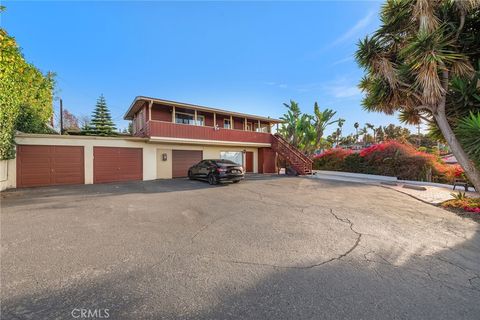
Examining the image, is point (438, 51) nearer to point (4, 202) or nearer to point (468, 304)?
point (468, 304)

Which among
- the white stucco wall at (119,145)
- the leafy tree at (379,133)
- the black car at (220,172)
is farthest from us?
the leafy tree at (379,133)

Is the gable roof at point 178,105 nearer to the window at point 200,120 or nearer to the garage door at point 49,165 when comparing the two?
the window at point 200,120

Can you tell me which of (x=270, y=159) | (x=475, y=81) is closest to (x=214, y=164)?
(x=270, y=159)

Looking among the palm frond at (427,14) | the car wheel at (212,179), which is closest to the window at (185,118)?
the car wheel at (212,179)

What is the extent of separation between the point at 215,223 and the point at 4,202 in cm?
754

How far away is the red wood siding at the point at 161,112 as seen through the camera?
14.6 m

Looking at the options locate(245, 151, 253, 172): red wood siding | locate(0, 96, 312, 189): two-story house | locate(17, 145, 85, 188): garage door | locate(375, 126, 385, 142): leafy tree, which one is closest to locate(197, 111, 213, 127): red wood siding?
locate(0, 96, 312, 189): two-story house

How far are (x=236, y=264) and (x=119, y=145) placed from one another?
40.2ft

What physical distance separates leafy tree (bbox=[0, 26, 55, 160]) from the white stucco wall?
825 millimetres

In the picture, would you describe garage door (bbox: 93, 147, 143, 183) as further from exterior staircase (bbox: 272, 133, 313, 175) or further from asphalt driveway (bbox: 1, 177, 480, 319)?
exterior staircase (bbox: 272, 133, 313, 175)

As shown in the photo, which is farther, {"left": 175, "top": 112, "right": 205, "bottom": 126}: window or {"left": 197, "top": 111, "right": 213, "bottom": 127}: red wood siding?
{"left": 197, "top": 111, "right": 213, "bottom": 127}: red wood siding

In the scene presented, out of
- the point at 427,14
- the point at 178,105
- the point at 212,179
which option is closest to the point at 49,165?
the point at 178,105

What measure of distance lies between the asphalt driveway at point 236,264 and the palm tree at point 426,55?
410cm

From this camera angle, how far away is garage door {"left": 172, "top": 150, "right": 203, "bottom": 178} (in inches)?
581
